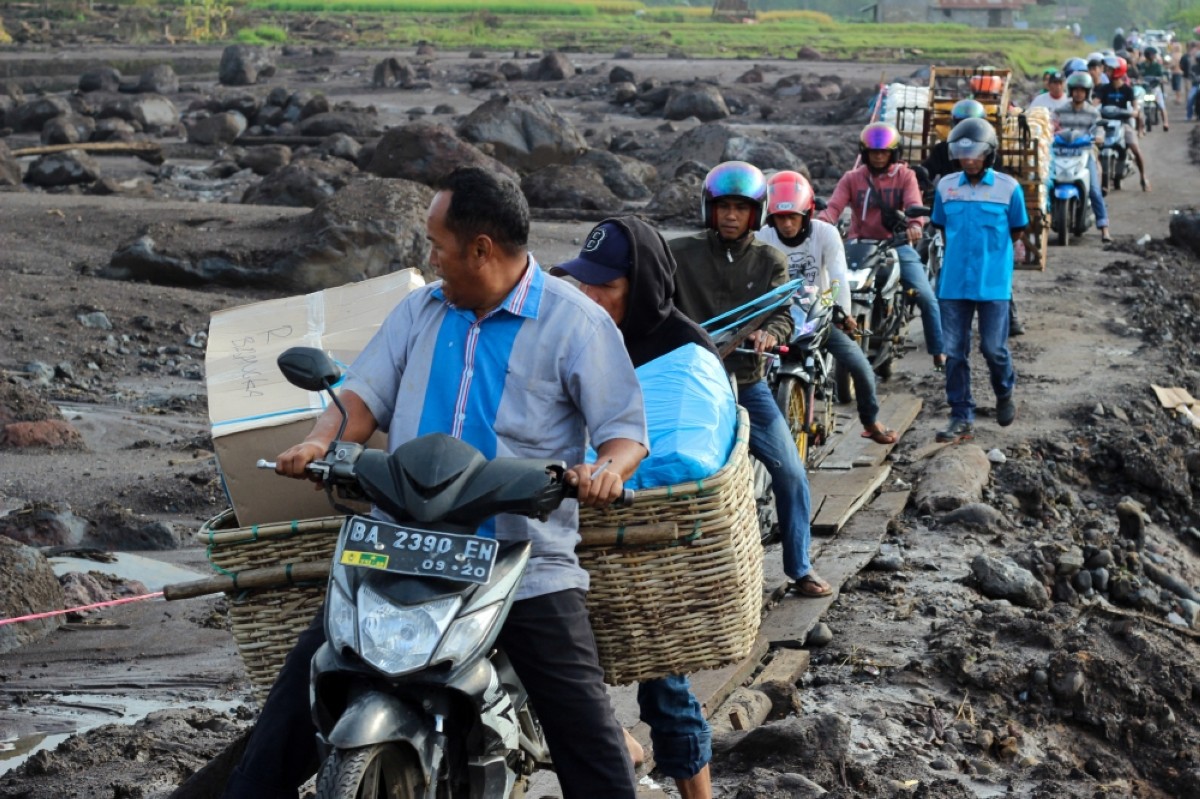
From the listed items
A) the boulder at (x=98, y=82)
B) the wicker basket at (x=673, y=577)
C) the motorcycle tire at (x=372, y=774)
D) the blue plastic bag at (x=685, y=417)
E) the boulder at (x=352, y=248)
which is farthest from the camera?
the boulder at (x=98, y=82)

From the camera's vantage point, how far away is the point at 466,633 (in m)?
3.31

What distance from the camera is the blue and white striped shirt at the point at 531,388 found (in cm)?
363

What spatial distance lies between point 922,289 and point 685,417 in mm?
7812

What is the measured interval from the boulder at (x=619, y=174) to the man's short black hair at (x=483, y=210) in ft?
67.2

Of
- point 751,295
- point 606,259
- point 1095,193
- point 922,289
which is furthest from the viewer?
point 1095,193

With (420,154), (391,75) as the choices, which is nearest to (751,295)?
(420,154)

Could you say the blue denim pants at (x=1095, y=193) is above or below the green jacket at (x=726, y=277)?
below

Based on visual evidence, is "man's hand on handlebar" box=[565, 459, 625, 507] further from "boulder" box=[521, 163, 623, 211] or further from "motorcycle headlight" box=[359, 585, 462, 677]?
"boulder" box=[521, 163, 623, 211]

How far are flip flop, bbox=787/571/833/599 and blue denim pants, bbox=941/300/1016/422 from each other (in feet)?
11.9

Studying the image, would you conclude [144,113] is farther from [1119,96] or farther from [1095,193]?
[1095,193]

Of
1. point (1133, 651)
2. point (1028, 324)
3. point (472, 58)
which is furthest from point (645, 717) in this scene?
point (472, 58)

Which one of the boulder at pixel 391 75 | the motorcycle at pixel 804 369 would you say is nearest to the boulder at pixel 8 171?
the motorcycle at pixel 804 369

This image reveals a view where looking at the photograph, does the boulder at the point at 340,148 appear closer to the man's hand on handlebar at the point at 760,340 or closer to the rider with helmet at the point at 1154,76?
the rider with helmet at the point at 1154,76

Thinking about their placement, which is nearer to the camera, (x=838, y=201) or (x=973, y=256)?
(x=973, y=256)
